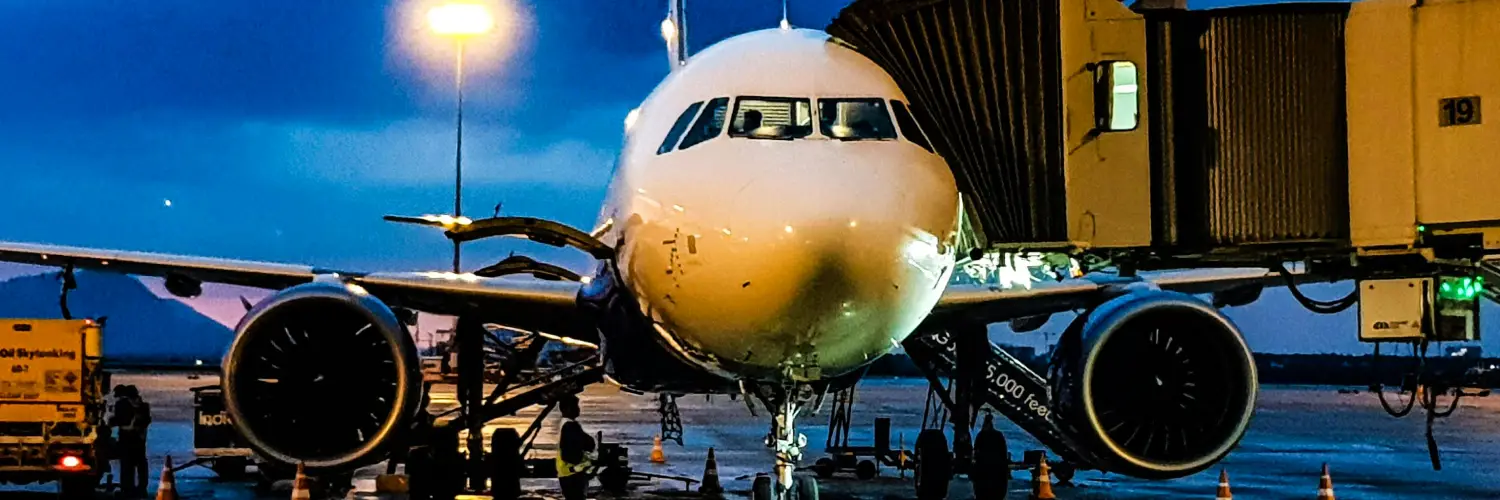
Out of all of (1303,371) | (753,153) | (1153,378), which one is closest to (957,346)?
(1153,378)

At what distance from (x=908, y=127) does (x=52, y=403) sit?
10268 millimetres

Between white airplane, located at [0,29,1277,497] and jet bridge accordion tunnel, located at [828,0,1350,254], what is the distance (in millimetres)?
447

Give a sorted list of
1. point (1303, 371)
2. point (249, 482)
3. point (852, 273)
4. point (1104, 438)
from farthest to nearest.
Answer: point (1303, 371) → point (249, 482) → point (1104, 438) → point (852, 273)

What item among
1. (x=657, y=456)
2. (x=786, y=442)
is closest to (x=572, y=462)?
(x=786, y=442)

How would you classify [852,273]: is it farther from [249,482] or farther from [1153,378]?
[249,482]

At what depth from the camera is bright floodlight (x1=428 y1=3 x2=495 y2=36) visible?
24.7 m

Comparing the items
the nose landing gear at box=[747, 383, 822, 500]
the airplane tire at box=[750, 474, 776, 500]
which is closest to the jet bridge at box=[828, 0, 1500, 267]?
the nose landing gear at box=[747, 383, 822, 500]

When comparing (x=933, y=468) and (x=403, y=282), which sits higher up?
(x=403, y=282)

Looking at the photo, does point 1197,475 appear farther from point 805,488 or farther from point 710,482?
point 805,488

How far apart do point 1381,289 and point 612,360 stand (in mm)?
6573

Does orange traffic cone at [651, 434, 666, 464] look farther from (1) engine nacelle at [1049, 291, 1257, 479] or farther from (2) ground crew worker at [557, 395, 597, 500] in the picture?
(1) engine nacelle at [1049, 291, 1257, 479]

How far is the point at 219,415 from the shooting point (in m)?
20.2

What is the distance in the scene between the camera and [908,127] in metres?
10.0

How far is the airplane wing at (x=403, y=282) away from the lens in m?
15.2
